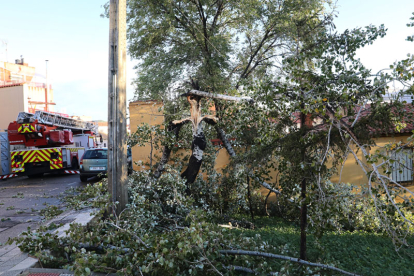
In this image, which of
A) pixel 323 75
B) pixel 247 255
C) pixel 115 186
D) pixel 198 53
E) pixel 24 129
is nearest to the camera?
pixel 247 255

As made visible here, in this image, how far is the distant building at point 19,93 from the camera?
2558 centimetres

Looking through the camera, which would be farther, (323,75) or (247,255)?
(323,75)

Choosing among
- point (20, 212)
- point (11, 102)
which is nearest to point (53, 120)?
point (20, 212)

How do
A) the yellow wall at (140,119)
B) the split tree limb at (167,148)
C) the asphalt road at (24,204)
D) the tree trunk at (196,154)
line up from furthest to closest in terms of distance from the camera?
the yellow wall at (140,119)
the split tree limb at (167,148)
the tree trunk at (196,154)
the asphalt road at (24,204)

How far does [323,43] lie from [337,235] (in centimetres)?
433

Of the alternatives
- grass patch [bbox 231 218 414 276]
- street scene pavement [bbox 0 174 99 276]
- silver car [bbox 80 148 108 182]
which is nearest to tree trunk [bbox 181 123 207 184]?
grass patch [bbox 231 218 414 276]

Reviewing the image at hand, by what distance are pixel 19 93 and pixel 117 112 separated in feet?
78.7

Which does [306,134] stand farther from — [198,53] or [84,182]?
[84,182]

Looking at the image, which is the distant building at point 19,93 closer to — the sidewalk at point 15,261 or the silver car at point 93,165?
the silver car at point 93,165

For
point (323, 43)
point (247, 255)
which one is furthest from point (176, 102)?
point (247, 255)

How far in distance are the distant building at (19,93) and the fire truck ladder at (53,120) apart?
7.56m

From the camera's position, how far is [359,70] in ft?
15.9

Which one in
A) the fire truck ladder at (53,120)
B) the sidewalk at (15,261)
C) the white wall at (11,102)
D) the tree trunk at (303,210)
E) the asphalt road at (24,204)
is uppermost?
the white wall at (11,102)

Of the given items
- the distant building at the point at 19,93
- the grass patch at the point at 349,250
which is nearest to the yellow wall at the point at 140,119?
the grass patch at the point at 349,250
